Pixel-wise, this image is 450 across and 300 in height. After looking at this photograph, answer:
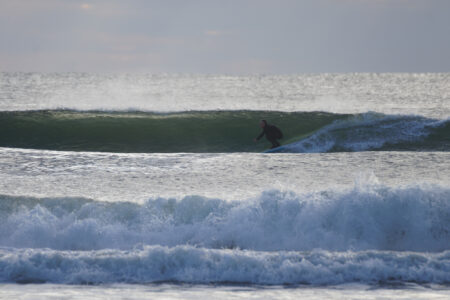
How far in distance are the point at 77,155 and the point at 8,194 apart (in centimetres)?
615

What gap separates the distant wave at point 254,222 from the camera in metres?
8.68

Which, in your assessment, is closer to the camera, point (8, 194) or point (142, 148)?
point (8, 194)

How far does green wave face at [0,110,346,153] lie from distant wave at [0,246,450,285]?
11.2m

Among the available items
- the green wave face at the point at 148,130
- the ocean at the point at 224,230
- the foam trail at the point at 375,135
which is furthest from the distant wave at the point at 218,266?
the green wave face at the point at 148,130

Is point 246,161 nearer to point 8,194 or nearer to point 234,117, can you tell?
point 8,194

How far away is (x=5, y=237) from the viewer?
29.0 ft

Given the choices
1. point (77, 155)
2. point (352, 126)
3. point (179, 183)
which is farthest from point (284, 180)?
point (352, 126)

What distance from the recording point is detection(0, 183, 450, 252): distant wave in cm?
868

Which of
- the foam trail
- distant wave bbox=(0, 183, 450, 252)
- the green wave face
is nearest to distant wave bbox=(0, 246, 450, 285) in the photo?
distant wave bbox=(0, 183, 450, 252)

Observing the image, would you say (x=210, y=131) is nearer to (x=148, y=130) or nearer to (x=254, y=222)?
(x=148, y=130)

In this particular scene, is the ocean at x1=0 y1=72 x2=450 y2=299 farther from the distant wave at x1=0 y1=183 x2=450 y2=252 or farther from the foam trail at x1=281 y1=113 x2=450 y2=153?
the foam trail at x1=281 y1=113 x2=450 y2=153

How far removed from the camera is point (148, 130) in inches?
867

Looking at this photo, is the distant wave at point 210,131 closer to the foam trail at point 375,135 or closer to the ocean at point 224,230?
the foam trail at point 375,135

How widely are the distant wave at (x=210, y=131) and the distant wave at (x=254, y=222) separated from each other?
818 centimetres
